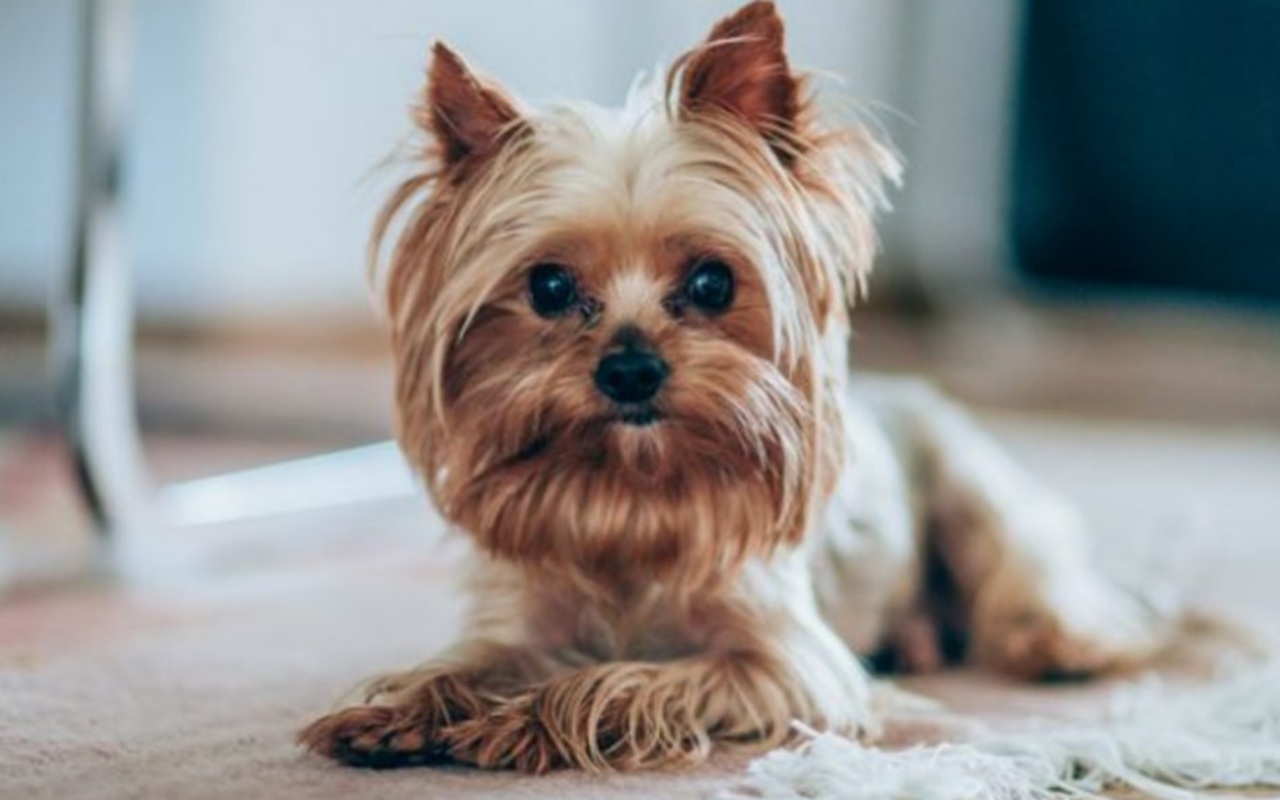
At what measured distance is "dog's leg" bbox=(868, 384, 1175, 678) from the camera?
213 cm

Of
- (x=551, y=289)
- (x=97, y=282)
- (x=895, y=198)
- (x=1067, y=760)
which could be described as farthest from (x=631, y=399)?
(x=895, y=198)

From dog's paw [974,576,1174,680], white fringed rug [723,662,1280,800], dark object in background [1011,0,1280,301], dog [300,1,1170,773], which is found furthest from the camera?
dark object in background [1011,0,1280,301]

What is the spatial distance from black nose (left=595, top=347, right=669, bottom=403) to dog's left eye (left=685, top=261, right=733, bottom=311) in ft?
0.35

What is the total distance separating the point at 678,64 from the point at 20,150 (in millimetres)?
2977

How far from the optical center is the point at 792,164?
5.59 feet

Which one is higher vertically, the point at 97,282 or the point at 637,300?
the point at 637,300

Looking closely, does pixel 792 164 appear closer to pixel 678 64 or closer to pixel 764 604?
pixel 678 64

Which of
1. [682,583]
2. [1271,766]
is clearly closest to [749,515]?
[682,583]

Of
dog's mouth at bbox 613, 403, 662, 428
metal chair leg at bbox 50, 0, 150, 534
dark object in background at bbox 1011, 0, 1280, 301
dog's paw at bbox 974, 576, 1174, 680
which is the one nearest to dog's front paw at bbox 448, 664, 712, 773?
dog's mouth at bbox 613, 403, 662, 428

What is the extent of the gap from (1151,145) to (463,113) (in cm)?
335

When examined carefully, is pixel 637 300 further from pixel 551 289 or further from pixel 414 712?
pixel 414 712

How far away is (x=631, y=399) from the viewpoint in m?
1.57

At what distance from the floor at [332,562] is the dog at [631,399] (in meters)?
0.09

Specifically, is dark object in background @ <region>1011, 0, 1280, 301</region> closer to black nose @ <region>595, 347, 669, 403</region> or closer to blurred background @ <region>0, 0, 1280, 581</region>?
blurred background @ <region>0, 0, 1280, 581</region>
